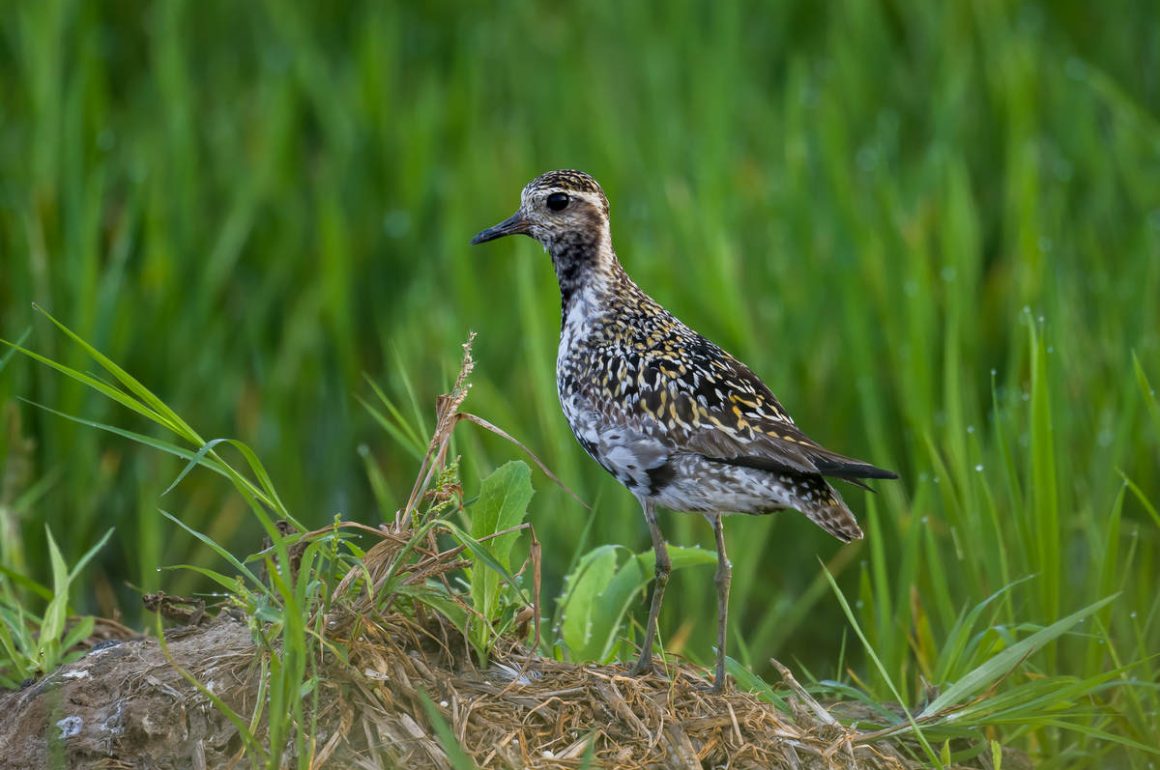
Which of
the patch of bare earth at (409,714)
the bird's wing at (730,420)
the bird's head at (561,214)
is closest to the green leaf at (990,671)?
the patch of bare earth at (409,714)

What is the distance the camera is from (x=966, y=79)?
8.98 m

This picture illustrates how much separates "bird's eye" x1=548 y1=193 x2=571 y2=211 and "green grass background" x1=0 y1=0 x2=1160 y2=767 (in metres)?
0.98

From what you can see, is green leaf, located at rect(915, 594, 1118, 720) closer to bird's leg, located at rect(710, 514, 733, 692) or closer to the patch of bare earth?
the patch of bare earth

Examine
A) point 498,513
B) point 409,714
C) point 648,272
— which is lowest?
point 409,714

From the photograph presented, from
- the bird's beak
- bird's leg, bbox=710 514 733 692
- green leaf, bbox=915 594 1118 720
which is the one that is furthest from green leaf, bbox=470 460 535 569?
green leaf, bbox=915 594 1118 720

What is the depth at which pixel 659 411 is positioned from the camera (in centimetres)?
431

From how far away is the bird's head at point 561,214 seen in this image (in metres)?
4.82

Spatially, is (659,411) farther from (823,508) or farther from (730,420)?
(823,508)

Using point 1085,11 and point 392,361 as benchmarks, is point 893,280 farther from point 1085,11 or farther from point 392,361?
point 1085,11

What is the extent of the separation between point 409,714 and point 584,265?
172 centimetres

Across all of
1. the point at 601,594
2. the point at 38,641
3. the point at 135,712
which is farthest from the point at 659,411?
the point at 38,641

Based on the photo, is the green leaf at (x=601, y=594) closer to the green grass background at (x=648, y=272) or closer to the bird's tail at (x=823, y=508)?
the bird's tail at (x=823, y=508)

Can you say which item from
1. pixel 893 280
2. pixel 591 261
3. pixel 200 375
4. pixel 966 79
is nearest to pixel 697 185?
pixel 893 280

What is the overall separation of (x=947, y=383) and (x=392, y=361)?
2.32 m
